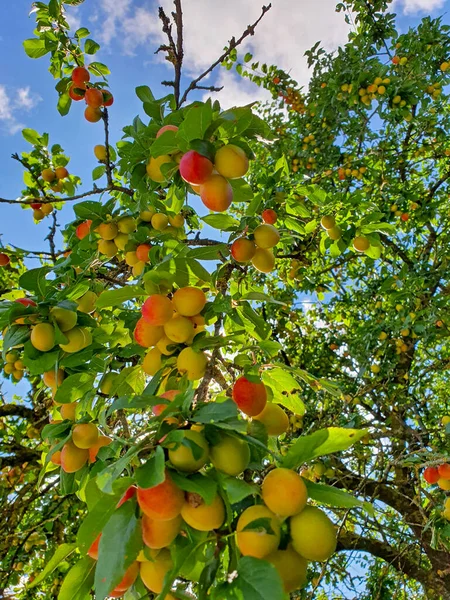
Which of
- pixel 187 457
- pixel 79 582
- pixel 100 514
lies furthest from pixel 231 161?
pixel 79 582

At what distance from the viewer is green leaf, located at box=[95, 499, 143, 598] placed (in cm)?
60

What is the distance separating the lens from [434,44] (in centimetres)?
391

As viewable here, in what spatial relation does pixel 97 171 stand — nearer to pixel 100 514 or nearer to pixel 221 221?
pixel 221 221

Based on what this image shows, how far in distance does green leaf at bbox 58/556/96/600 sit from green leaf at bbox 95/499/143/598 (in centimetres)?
17

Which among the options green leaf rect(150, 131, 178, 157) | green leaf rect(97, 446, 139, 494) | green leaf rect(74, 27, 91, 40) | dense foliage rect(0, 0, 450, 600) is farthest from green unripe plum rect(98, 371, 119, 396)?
green leaf rect(74, 27, 91, 40)

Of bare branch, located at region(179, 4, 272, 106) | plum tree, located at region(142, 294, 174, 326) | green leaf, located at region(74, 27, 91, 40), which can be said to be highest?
green leaf, located at region(74, 27, 91, 40)

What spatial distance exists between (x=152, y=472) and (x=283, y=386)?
0.65 meters

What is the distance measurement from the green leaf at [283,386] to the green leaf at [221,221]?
0.50 meters

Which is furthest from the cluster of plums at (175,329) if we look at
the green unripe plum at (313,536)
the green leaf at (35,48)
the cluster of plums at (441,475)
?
the green leaf at (35,48)

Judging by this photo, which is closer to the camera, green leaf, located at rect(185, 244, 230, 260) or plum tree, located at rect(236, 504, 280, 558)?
plum tree, located at rect(236, 504, 280, 558)

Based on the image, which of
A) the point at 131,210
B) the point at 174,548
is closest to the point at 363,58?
the point at 131,210

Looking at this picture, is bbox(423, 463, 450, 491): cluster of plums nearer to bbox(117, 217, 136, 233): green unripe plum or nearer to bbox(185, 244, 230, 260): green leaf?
bbox(185, 244, 230, 260): green leaf

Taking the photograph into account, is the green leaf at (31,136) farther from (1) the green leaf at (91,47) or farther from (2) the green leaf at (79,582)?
(2) the green leaf at (79,582)

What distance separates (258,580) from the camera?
0.56 metres
